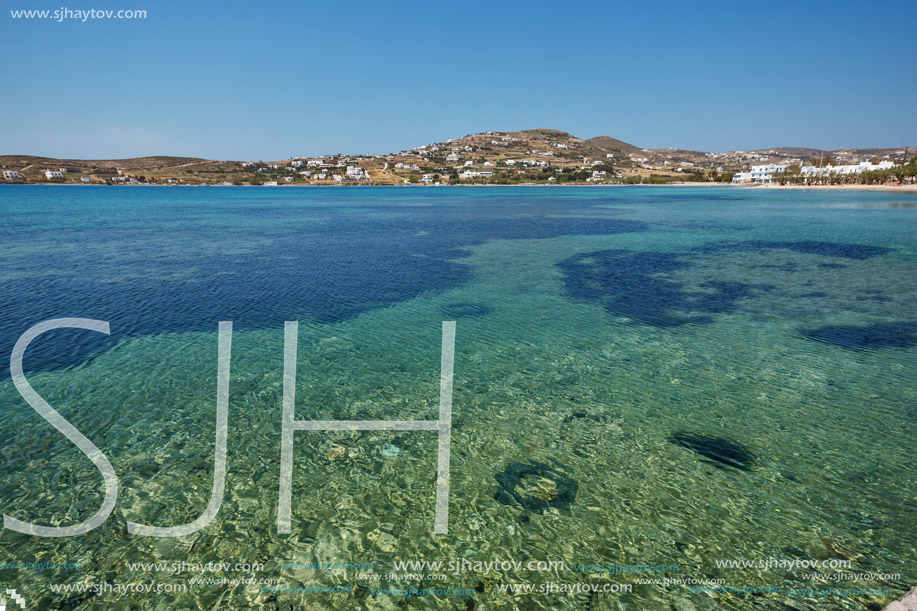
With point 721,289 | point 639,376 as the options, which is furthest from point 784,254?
point 639,376

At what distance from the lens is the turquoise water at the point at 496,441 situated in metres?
8.47

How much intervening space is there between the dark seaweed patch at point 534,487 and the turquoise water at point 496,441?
59mm

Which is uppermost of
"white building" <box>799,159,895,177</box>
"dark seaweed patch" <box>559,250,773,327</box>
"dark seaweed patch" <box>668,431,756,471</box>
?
"white building" <box>799,159,895,177</box>

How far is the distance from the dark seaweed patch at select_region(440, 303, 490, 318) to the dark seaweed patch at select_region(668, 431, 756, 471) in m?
13.5

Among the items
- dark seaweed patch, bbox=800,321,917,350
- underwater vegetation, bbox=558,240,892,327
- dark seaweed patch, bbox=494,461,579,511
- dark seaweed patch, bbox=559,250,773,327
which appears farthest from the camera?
underwater vegetation, bbox=558,240,892,327

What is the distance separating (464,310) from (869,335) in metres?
20.8

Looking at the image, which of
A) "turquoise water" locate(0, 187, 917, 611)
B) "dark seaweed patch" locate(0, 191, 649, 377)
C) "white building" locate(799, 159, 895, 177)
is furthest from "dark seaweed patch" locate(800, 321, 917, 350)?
"white building" locate(799, 159, 895, 177)

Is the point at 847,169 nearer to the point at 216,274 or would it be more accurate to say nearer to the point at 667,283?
the point at 667,283

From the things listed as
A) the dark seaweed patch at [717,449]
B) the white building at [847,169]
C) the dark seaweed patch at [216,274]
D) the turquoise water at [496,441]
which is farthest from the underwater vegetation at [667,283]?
the white building at [847,169]

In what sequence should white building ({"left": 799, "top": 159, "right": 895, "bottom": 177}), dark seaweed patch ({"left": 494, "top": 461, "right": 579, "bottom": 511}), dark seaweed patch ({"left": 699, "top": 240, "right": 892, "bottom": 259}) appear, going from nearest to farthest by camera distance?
dark seaweed patch ({"left": 494, "top": 461, "right": 579, "bottom": 511}) → dark seaweed patch ({"left": 699, "top": 240, "right": 892, "bottom": 259}) → white building ({"left": 799, "top": 159, "right": 895, "bottom": 177})

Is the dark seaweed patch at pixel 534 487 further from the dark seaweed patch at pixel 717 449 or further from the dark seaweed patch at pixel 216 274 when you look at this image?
the dark seaweed patch at pixel 216 274

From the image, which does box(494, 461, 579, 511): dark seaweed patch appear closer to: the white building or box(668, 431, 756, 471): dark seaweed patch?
box(668, 431, 756, 471): dark seaweed patch

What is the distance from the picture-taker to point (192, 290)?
2881 cm

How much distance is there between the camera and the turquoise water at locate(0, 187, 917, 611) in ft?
27.8
